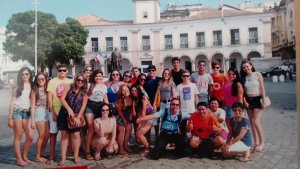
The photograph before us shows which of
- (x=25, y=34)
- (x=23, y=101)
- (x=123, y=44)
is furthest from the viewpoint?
(x=123, y=44)

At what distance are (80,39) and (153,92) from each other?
726mm

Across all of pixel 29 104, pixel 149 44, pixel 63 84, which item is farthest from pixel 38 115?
pixel 149 44

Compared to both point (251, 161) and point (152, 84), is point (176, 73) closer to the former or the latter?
point (152, 84)

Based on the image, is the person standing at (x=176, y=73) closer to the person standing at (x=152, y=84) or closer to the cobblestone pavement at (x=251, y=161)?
the person standing at (x=152, y=84)

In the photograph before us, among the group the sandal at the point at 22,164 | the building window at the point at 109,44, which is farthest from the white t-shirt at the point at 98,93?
the sandal at the point at 22,164

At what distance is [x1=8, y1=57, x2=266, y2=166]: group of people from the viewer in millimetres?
2346

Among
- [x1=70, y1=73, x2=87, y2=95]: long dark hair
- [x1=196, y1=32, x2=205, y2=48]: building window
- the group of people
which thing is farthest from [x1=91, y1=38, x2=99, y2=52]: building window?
[x1=196, y1=32, x2=205, y2=48]: building window

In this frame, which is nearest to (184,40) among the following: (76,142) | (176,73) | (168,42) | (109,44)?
(168,42)

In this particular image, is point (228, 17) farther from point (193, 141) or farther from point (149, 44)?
point (193, 141)

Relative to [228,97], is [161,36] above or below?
above

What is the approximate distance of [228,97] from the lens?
2.59 meters

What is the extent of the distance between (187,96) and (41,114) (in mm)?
1094

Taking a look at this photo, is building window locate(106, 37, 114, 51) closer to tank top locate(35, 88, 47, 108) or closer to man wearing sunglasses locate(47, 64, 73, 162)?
man wearing sunglasses locate(47, 64, 73, 162)

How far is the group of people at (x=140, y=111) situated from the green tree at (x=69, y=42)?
11 centimetres
